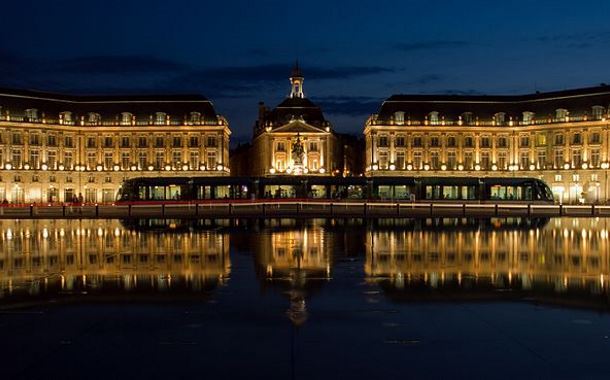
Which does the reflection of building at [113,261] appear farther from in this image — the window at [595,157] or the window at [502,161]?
the window at [502,161]

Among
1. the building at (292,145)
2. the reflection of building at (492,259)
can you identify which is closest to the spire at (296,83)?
the building at (292,145)

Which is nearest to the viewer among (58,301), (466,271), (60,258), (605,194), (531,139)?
(58,301)

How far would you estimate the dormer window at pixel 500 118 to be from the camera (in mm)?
117438

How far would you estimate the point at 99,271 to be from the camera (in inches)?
727

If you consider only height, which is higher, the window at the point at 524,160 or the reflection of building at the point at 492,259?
the window at the point at 524,160

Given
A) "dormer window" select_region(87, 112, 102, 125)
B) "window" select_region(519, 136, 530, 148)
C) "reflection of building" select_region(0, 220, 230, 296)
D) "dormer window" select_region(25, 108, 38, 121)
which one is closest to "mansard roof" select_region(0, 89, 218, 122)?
"dormer window" select_region(87, 112, 102, 125)

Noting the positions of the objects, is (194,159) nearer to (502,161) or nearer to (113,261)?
(502,161)

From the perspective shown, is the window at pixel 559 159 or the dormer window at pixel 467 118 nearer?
the window at pixel 559 159

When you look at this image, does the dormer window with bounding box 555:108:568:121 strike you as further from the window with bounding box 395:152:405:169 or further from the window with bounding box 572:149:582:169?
the window with bounding box 395:152:405:169

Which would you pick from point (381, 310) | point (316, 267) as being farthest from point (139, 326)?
point (316, 267)

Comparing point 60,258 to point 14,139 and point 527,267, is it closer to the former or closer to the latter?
point 527,267

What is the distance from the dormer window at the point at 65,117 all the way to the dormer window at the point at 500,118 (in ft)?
235

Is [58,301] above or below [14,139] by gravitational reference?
below

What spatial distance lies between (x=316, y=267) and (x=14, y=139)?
332 feet
